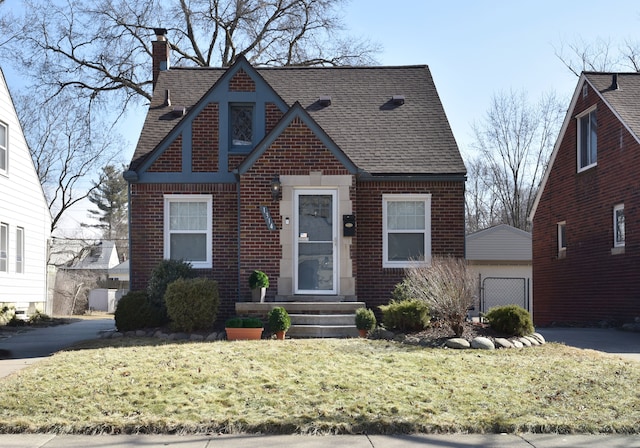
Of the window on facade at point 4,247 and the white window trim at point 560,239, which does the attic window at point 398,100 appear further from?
the window on facade at point 4,247

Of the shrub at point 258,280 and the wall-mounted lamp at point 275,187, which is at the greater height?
the wall-mounted lamp at point 275,187

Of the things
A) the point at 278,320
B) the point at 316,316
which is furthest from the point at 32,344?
the point at 316,316

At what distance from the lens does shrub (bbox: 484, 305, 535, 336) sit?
12.7 metres

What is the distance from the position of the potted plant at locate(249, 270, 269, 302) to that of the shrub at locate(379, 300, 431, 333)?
2.67m

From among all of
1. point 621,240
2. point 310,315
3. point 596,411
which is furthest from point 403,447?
point 621,240

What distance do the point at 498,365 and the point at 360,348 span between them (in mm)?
2336

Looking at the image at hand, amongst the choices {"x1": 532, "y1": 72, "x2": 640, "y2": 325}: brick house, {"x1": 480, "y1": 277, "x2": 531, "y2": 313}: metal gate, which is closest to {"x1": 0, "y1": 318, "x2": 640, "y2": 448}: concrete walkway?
{"x1": 532, "y1": 72, "x2": 640, "y2": 325}: brick house

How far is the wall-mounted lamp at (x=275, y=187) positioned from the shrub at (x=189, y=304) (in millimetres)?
2419

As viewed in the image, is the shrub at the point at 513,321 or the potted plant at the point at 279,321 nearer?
the shrub at the point at 513,321

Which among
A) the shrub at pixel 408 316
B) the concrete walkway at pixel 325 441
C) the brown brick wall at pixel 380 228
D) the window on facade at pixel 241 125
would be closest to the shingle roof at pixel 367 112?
the brown brick wall at pixel 380 228

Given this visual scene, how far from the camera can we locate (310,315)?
46.1 ft

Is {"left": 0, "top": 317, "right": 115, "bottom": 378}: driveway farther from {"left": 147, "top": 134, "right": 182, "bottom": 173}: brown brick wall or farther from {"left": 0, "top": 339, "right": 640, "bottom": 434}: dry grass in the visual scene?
{"left": 147, "top": 134, "right": 182, "bottom": 173}: brown brick wall

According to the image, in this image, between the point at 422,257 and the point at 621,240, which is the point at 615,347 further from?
the point at 621,240

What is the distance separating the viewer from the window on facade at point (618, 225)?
19.1m
